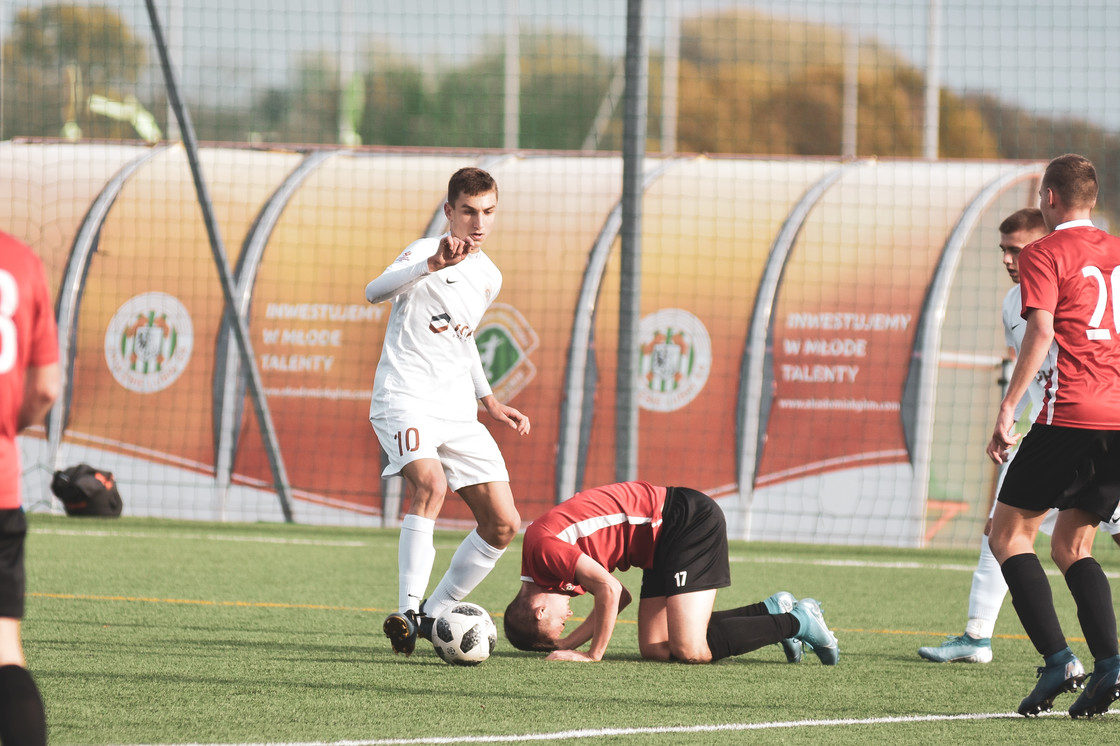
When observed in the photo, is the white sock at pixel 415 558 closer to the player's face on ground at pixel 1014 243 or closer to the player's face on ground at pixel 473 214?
the player's face on ground at pixel 473 214

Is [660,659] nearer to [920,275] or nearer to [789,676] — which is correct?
[789,676]

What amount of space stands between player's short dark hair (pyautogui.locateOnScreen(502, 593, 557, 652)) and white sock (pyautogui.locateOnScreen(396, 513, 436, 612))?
354 mm

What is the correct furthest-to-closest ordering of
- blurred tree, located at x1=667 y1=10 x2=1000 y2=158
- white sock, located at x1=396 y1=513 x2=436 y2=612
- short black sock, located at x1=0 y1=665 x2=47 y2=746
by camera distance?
blurred tree, located at x1=667 y1=10 x2=1000 y2=158 < white sock, located at x1=396 y1=513 x2=436 y2=612 < short black sock, located at x1=0 y1=665 x2=47 y2=746

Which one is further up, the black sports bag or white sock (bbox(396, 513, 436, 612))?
white sock (bbox(396, 513, 436, 612))

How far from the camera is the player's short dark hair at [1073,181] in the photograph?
4.14 meters

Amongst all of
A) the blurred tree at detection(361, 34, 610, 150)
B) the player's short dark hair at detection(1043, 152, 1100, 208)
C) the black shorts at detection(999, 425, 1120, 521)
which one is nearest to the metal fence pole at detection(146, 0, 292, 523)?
the player's short dark hair at detection(1043, 152, 1100, 208)

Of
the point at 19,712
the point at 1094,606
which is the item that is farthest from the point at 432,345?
the point at 19,712

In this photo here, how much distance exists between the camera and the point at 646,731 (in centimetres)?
379

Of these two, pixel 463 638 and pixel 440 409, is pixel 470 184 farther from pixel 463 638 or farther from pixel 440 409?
pixel 463 638

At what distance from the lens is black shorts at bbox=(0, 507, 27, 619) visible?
8.74ft

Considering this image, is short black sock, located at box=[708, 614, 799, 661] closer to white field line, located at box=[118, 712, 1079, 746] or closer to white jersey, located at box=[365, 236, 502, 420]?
white field line, located at box=[118, 712, 1079, 746]

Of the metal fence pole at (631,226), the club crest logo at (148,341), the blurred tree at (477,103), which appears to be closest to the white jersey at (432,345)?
the metal fence pole at (631,226)

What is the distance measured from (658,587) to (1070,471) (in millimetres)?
1649

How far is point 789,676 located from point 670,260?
7589 millimetres
